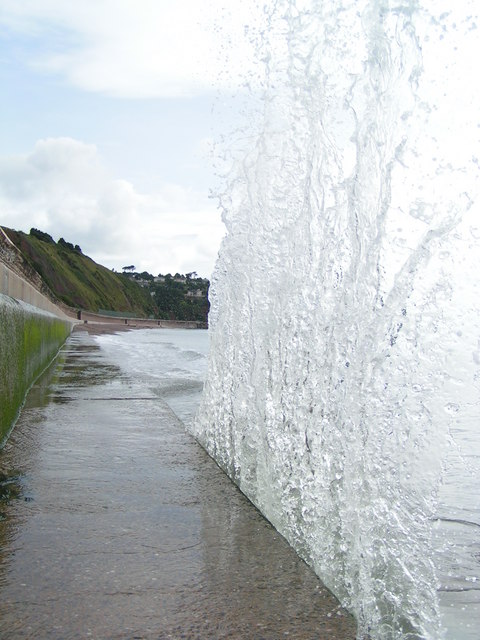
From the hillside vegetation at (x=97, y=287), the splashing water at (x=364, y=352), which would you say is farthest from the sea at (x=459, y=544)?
the hillside vegetation at (x=97, y=287)

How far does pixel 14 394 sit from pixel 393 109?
2.92m

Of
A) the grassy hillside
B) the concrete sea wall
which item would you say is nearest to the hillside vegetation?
the grassy hillside

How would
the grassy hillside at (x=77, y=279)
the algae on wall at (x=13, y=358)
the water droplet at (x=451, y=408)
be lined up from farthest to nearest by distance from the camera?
1. the grassy hillside at (x=77, y=279)
2. the algae on wall at (x=13, y=358)
3. the water droplet at (x=451, y=408)

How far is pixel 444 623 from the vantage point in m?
2.00

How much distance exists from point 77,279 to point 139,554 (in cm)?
11531

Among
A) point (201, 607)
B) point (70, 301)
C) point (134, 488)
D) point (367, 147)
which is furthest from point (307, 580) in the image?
point (70, 301)

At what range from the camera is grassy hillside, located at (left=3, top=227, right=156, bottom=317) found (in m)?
92.9

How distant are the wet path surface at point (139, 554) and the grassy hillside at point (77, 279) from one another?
80742 millimetres

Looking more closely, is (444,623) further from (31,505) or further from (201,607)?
(31,505)

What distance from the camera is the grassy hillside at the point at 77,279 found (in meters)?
92.9

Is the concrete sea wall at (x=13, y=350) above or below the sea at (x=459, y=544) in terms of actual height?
above

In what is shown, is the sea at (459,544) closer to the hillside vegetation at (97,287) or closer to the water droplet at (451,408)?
the water droplet at (451,408)

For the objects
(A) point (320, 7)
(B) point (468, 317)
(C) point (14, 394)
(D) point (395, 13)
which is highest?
(A) point (320, 7)

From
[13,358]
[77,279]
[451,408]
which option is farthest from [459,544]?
[77,279]
